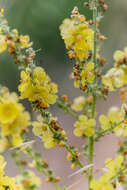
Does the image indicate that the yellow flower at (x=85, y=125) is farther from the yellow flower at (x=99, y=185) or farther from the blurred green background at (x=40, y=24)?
the blurred green background at (x=40, y=24)

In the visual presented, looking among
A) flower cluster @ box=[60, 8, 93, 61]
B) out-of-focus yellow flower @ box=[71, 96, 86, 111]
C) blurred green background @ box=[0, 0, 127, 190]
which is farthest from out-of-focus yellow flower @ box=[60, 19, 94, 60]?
blurred green background @ box=[0, 0, 127, 190]

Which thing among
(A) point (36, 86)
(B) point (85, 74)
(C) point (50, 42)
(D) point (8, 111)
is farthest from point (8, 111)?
(C) point (50, 42)

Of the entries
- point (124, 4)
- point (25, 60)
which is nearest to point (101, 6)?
point (25, 60)

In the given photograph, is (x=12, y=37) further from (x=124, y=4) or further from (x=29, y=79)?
(x=124, y=4)

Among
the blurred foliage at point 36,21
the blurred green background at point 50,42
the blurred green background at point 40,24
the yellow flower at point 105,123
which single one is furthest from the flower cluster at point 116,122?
the blurred foliage at point 36,21

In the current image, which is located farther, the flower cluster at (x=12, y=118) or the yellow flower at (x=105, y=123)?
the yellow flower at (x=105, y=123)
